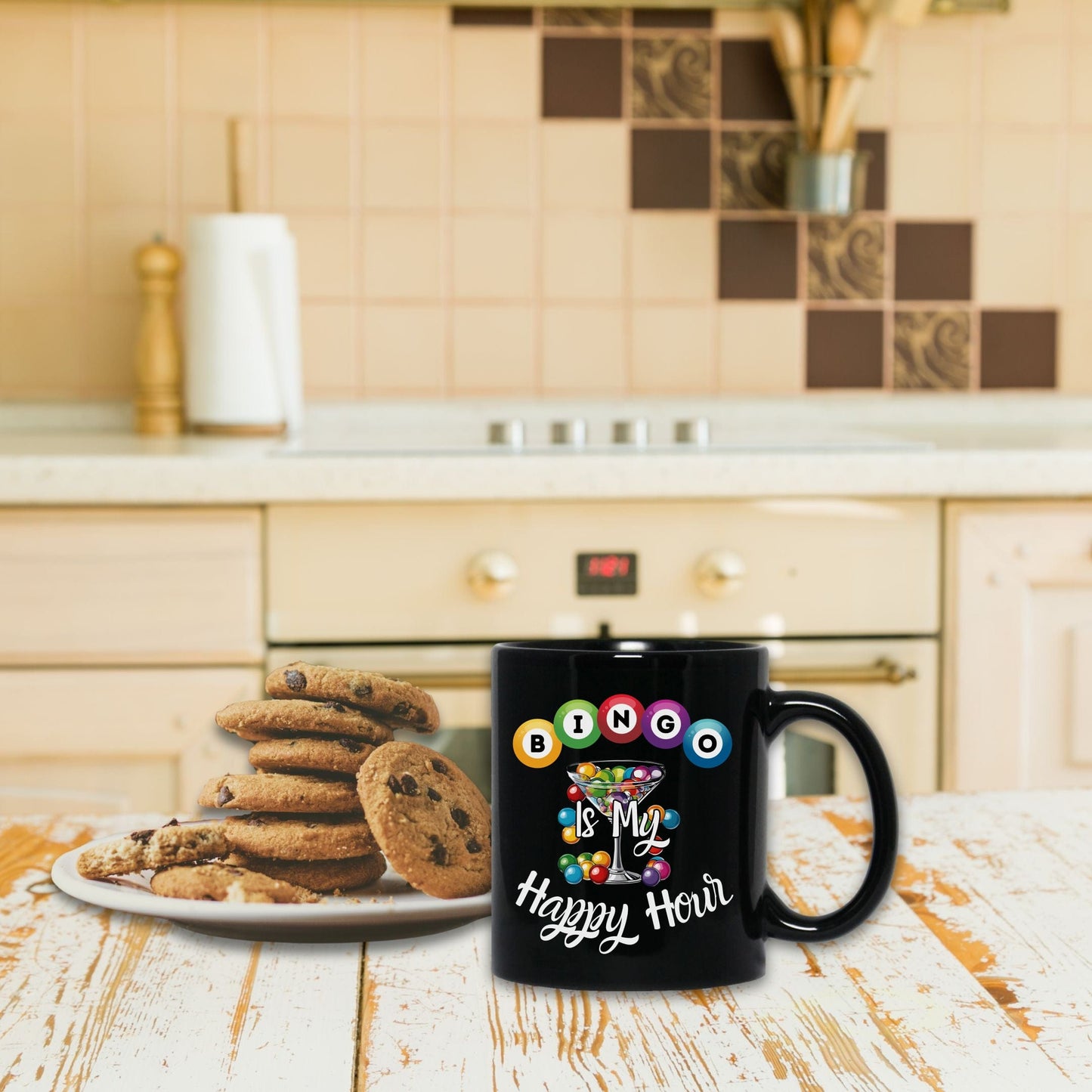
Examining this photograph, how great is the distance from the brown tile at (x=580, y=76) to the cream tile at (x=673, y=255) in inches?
6.2

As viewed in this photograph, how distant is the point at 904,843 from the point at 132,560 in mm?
933

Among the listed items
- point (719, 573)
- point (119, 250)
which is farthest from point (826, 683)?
point (119, 250)

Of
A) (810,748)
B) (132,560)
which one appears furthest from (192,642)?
(810,748)

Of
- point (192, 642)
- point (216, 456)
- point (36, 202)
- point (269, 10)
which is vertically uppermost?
point (269, 10)

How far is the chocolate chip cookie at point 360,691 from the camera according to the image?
399 millimetres

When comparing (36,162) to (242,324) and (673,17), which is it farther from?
(673,17)

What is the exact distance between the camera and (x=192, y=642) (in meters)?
1.29

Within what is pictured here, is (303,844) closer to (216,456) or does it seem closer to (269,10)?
(216,456)

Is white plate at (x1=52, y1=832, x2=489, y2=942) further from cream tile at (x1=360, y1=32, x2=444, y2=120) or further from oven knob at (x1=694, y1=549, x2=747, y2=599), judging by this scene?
cream tile at (x1=360, y1=32, x2=444, y2=120)

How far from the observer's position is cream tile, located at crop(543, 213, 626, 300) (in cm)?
183

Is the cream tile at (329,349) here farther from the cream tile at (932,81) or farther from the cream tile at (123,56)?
the cream tile at (932,81)

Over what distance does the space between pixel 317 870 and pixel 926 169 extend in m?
1.70

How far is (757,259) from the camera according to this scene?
1840 mm

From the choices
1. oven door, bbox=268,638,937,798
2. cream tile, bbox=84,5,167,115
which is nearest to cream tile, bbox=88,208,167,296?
cream tile, bbox=84,5,167,115
